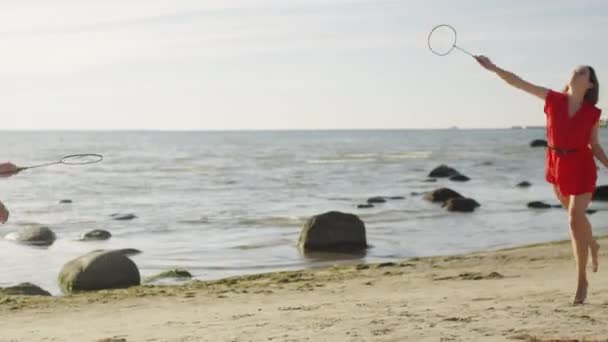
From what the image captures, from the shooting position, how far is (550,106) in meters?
7.29

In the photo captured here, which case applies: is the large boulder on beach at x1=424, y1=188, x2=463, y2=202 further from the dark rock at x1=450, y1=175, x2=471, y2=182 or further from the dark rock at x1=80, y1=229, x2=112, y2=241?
the dark rock at x1=450, y1=175, x2=471, y2=182

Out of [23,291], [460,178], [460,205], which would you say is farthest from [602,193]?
[23,291]

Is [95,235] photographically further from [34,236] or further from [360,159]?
[360,159]

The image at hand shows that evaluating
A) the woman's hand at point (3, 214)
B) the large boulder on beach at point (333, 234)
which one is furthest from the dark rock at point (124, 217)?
the woman's hand at point (3, 214)

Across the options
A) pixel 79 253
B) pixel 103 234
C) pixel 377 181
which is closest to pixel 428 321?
pixel 79 253

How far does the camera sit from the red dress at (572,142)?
7207mm

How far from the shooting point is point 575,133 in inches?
284

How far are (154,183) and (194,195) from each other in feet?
31.6

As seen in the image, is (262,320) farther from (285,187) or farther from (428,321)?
(285,187)

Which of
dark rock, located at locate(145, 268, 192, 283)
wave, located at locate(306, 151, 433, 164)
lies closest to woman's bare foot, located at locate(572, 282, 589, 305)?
dark rock, located at locate(145, 268, 192, 283)

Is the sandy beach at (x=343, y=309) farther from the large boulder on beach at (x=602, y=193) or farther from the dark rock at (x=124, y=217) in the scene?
the large boulder on beach at (x=602, y=193)

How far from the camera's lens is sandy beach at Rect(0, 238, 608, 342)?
697cm

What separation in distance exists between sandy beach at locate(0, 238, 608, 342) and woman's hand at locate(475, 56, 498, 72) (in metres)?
2.03

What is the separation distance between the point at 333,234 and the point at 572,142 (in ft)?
37.8
